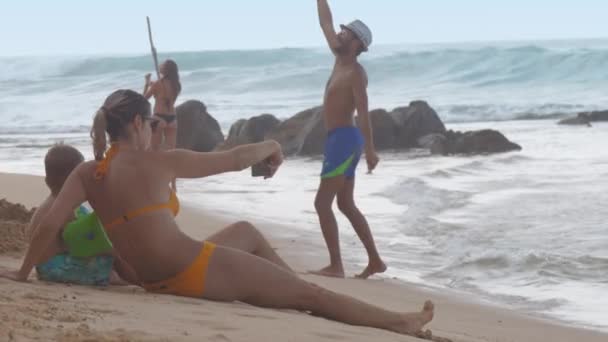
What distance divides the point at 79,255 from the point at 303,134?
535 inches

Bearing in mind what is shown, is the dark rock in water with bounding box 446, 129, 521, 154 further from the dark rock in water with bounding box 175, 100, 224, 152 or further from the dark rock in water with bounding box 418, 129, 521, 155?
the dark rock in water with bounding box 175, 100, 224, 152

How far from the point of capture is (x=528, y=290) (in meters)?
7.64

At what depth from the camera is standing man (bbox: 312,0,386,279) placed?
760 cm

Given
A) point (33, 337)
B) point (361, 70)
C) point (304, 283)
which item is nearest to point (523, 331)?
point (304, 283)

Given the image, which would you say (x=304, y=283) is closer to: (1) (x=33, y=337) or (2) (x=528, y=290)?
(1) (x=33, y=337)

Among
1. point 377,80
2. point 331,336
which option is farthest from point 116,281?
point 377,80

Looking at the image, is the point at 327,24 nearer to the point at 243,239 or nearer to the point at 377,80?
the point at 243,239

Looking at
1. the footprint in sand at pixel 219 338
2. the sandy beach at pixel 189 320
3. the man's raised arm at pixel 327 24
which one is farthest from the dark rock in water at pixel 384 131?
the footprint in sand at pixel 219 338

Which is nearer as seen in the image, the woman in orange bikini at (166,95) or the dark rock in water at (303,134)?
the woman in orange bikini at (166,95)

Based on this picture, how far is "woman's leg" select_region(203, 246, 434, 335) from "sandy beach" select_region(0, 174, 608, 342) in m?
0.07

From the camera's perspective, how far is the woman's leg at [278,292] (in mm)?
4852

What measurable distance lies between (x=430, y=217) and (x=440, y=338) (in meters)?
5.86

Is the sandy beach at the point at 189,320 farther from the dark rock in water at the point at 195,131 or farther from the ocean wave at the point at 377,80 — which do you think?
the ocean wave at the point at 377,80

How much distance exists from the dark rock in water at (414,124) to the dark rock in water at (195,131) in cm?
338
